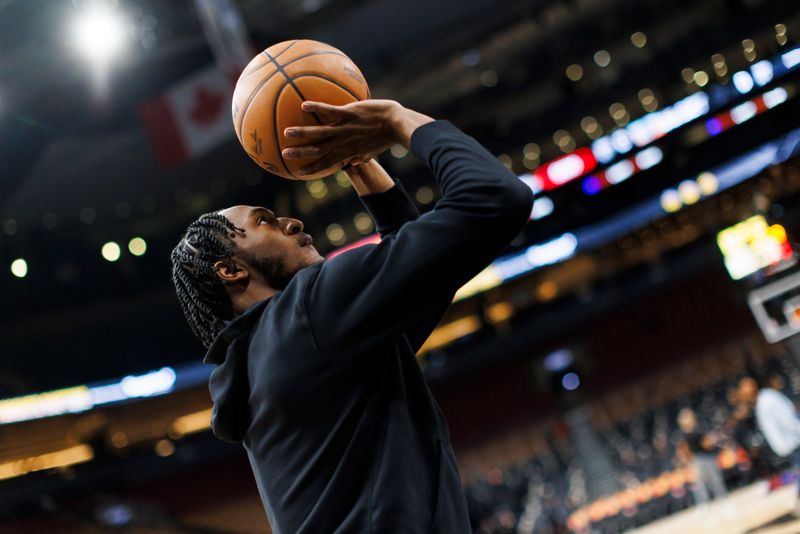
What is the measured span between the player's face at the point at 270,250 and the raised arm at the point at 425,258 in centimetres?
19

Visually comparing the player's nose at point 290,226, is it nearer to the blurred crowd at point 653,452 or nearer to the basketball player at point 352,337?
the basketball player at point 352,337

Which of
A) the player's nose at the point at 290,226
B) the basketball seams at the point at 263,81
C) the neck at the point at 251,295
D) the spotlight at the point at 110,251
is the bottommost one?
the neck at the point at 251,295

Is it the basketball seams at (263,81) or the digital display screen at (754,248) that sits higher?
the digital display screen at (754,248)

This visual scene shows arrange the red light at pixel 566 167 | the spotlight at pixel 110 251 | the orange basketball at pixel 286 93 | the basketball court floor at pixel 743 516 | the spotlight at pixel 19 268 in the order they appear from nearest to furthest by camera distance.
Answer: the orange basketball at pixel 286 93
the basketball court floor at pixel 743 516
the spotlight at pixel 19 268
the spotlight at pixel 110 251
the red light at pixel 566 167

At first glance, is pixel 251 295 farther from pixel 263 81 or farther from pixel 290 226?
pixel 263 81

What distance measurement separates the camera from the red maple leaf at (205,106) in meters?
10.2

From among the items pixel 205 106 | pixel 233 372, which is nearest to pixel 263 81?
pixel 233 372

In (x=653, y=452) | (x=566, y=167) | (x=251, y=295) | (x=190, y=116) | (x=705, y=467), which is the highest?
(x=190, y=116)

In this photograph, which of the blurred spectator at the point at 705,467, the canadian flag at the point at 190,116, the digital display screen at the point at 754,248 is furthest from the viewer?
the digital display screen at the point at 754,248

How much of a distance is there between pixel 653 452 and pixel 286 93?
14046 mm

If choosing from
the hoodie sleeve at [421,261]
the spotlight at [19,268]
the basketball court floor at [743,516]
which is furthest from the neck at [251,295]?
the spotlight at [19,268]

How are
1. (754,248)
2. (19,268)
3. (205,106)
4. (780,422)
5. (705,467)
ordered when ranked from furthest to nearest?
(19,268) → (754,248) → (705,467) → (205,106) → (780,422)

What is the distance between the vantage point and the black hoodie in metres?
1.47

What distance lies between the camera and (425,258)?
4.78ft
